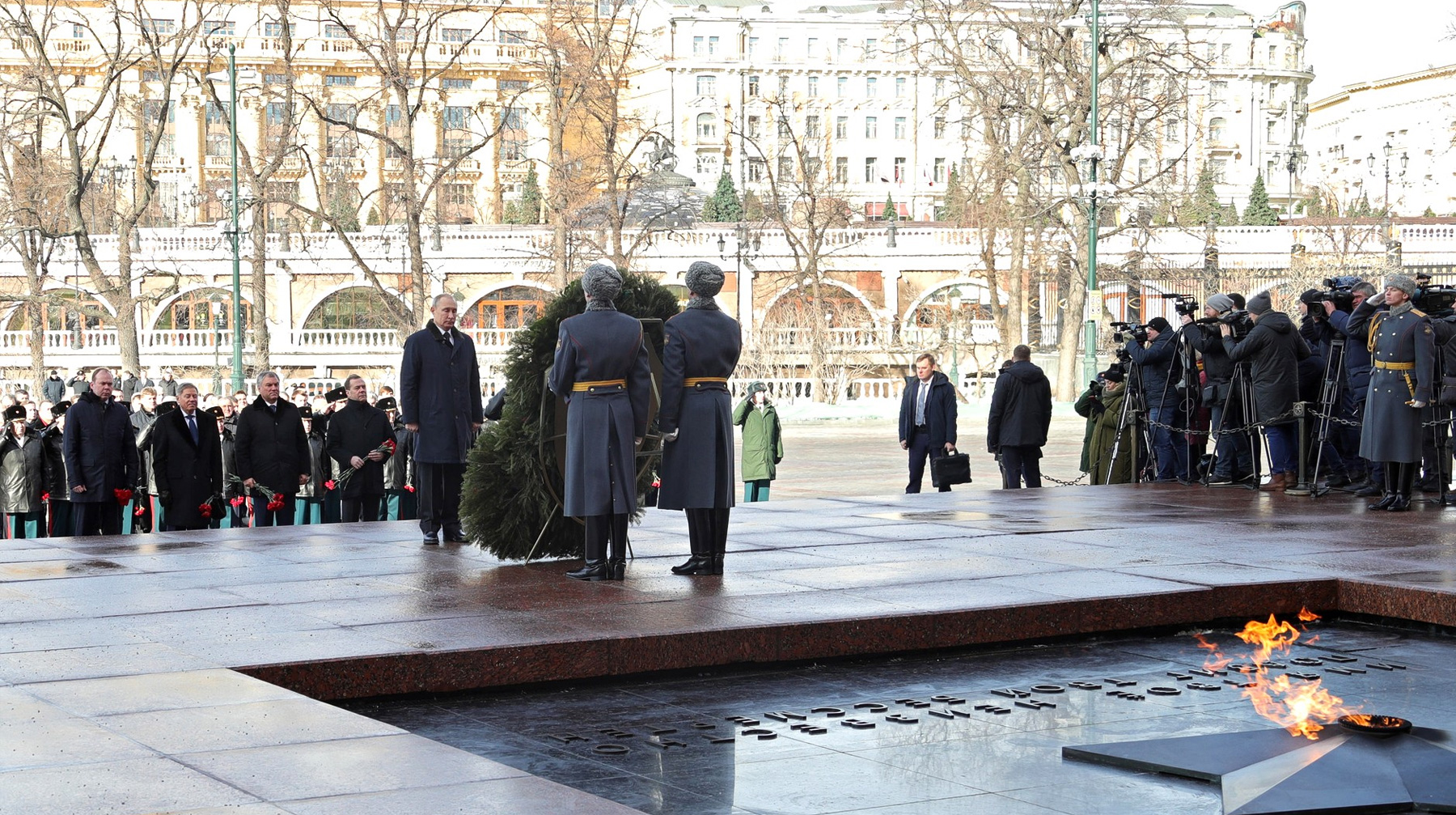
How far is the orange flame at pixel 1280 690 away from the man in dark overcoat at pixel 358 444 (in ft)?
25.3

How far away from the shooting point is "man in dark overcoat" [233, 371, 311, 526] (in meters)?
13.3

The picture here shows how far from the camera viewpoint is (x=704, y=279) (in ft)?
29.2

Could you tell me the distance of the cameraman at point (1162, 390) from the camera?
15281mm

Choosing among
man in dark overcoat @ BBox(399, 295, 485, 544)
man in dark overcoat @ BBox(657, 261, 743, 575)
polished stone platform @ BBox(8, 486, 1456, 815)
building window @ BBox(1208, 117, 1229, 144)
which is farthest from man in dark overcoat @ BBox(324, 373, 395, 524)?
building window @ BBox(1208, 117, 1229, 144)

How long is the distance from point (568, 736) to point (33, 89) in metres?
31.4

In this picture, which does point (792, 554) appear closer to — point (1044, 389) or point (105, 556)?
point (105, 556)

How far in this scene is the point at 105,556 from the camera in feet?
32.9

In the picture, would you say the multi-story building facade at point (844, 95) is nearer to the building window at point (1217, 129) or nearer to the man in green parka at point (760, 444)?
the building window at point (1217, 129)

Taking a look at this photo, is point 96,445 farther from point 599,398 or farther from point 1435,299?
point 1435,299

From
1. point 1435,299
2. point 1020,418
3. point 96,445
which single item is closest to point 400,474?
point 96,445

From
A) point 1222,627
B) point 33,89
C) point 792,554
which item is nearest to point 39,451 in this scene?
point 792,554

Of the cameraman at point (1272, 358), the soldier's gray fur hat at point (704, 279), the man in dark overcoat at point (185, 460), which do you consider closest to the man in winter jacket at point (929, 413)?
the cameraman at point (1272, 358)

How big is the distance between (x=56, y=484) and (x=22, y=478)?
0.30m

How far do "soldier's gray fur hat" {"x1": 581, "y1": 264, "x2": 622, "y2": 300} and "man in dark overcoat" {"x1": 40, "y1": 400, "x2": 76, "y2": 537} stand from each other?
23.3 feet
